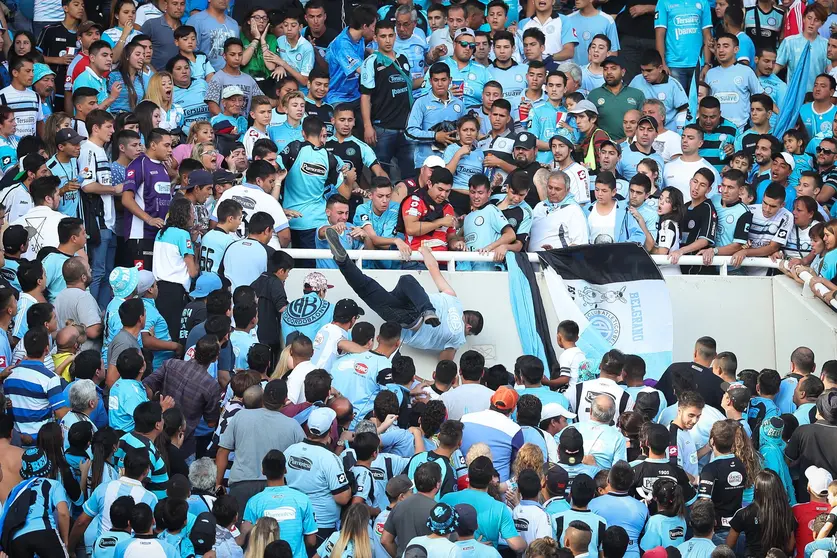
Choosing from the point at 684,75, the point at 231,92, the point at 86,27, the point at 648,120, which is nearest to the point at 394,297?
the point at 231,92

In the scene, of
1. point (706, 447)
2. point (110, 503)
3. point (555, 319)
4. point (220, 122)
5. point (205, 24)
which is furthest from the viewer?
point (205, 24)

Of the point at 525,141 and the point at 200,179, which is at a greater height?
the point at 200,179

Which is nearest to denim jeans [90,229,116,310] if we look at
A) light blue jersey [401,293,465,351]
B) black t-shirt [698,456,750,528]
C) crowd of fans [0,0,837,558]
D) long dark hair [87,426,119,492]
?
crowd of fans [0,0,837,558]

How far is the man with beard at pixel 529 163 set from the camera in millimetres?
12922

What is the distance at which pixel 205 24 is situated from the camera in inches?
598

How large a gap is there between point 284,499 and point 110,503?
1.08 meters

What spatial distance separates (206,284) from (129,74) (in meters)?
4.10

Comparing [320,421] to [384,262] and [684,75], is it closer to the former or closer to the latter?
[384,262]

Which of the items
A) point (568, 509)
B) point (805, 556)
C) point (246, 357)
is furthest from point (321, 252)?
point (805, 556)

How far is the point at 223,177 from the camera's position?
38.8 feet

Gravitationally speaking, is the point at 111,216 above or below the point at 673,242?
above

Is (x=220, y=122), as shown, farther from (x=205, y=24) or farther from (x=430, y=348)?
(x=430, y=348)

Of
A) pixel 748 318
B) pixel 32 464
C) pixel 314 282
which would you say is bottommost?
pixel 748 318

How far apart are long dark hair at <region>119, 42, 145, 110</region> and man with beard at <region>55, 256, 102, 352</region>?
161 inches
